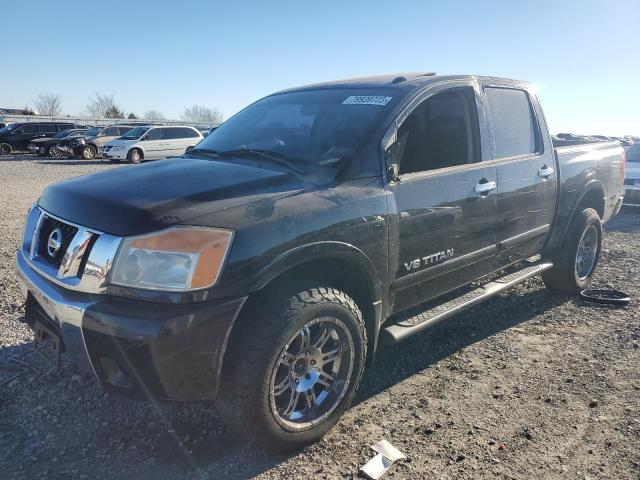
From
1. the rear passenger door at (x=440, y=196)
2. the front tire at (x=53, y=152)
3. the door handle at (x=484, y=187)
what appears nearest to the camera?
the rear passenger door at (x=440, y=196)

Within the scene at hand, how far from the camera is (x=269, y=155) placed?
10.8 feet

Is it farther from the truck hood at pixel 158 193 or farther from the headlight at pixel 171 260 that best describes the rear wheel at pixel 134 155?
the headlight at pixel 171 260

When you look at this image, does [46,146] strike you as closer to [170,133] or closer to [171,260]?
[170,133]

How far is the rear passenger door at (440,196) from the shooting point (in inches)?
126

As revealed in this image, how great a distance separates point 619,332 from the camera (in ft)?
14.6

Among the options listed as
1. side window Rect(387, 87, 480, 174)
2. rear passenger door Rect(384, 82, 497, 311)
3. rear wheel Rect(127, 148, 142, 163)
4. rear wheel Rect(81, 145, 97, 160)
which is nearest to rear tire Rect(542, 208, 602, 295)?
rear passenger door Rect(384, 82, 497, 311)

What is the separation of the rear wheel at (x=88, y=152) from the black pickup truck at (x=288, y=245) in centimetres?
2319

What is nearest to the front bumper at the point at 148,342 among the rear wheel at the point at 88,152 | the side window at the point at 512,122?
the side window at the point at 512,122

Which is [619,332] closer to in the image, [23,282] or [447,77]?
[447,77]

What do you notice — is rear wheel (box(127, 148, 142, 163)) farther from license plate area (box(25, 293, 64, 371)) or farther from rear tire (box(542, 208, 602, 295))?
license plate area (box(25, 293, 64, 371))

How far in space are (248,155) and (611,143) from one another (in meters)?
4.44

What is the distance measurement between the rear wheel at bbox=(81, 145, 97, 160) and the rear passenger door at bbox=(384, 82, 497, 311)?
24.3 meters

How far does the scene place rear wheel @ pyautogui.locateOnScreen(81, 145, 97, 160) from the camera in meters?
24.7

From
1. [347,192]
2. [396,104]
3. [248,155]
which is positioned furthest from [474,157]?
[248,155]
